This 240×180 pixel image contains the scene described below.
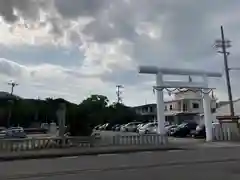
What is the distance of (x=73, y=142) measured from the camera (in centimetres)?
2328

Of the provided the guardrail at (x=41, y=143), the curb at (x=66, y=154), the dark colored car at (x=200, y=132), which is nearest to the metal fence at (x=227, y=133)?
the dark colored car at (x=200, y=132)

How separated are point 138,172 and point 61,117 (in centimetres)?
1444

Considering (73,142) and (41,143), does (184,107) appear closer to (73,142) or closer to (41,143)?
(73,142)

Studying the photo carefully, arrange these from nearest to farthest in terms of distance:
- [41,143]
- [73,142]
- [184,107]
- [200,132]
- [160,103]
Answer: [41,143] < [73,142] < [160,103] < [200,132] < [184,107]

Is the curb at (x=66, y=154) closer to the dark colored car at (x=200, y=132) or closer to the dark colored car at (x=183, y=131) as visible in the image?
the dark colored car at (x=200, y=132)

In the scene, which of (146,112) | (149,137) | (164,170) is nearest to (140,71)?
(149,137)

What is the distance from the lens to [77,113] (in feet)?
88.6

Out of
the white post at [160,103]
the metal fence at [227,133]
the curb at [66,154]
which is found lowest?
the curb at [66,154]

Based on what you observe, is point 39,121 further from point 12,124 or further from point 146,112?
point 146,112

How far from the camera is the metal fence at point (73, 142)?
21.2 meters

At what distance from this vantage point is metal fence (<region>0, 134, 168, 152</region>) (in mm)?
21225

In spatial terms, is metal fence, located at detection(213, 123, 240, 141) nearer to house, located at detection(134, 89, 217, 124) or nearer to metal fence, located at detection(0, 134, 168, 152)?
metal fence, located at detection(0, 134, 168, 152)

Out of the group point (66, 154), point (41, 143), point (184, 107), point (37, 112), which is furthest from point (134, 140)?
point (37, 112)

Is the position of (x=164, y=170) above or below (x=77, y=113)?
below
